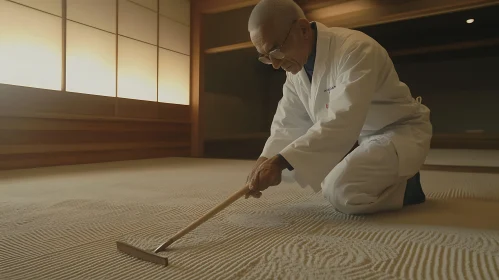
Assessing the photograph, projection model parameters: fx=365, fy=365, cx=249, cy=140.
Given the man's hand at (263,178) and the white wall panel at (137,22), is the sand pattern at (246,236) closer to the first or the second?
the man's hand at (263,178)

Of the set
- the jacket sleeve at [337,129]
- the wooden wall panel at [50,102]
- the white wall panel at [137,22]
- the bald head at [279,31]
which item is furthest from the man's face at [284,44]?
the white wall panel at [137,22]

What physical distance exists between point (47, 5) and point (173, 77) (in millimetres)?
1409

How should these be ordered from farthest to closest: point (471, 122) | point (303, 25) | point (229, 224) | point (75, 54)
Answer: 1. point (471, 122)
2. point (75, 54)
3. point (303, 25)
4. point (229, 224)

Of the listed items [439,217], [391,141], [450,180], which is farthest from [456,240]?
[450,180]

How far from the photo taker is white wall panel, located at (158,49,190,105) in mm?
3670

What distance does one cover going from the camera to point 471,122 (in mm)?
5059

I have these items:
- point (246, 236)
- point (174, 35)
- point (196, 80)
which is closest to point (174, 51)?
point (174, 35)

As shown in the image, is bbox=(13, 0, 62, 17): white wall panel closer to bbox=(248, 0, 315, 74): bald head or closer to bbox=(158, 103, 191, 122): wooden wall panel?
bbox=(158, 103, 191, 122): wooden wall panel

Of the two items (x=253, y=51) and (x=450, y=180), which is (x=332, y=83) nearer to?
(x=450, y=180)

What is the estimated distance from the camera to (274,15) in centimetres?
105

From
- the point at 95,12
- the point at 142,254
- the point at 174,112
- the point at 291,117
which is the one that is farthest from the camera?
the point at 174,112

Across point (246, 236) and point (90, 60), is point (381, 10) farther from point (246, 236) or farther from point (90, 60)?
point (246, 236)

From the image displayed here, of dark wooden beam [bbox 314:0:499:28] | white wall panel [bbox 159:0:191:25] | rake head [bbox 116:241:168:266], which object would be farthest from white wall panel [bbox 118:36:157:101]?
rake head [bbox 116:241:168:266]

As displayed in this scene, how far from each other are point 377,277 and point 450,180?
5.27 ft
